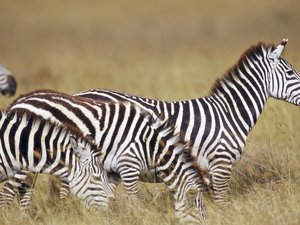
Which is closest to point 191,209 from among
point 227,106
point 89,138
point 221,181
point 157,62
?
point 221,181

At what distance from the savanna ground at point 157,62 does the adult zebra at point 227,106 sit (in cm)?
39

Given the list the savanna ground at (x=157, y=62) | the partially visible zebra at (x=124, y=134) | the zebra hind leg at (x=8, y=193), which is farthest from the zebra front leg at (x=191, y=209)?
the zebra hind leg at (x=8, y=193)

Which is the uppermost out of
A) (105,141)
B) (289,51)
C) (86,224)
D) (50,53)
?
(50,53)

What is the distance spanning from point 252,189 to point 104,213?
1630 millimetres

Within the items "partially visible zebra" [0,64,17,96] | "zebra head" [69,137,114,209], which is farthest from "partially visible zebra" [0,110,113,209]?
"partially visible zebra" [0,64,17,96]

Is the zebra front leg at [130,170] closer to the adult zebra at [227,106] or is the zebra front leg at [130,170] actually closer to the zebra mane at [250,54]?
the adult zebra at [227,106]

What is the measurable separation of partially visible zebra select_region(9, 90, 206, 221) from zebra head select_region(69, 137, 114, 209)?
0.41 m

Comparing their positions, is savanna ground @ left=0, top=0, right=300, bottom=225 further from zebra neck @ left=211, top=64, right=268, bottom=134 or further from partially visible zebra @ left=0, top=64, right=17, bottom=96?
zebra neck @ left=211, top=64, right=268, bottom=134

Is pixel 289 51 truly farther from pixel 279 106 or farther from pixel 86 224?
pixel 86 224

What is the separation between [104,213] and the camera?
638 cm

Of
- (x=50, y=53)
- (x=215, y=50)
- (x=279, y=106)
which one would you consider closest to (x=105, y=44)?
(x=50, y=53)

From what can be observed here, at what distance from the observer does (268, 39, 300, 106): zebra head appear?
25.4ft

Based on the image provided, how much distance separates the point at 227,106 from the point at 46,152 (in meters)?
2.00

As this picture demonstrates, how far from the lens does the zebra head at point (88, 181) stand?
6.33 metres
